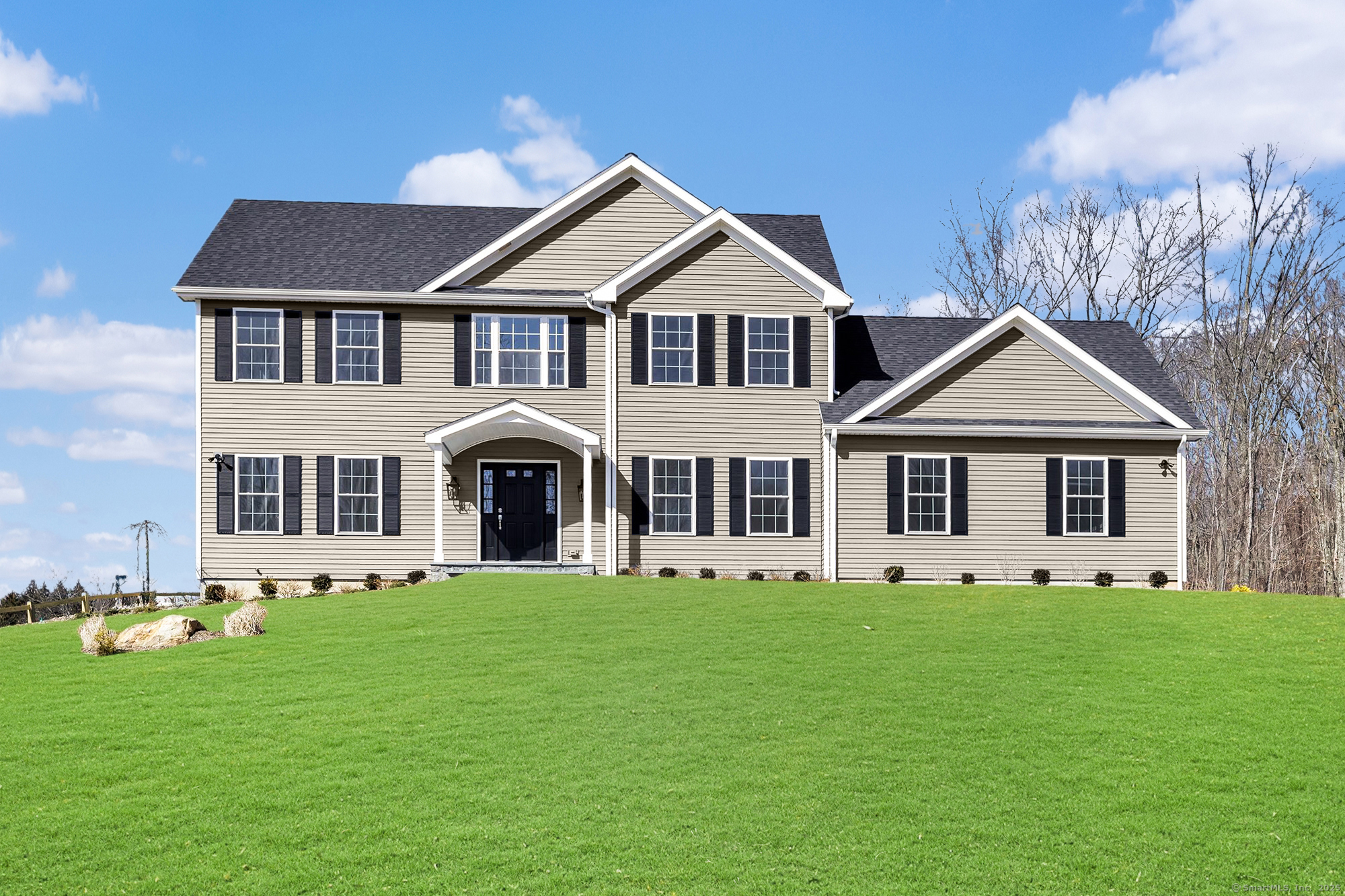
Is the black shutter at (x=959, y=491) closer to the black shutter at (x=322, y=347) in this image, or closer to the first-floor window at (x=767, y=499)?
the first-floor window at (x=767, y=499)

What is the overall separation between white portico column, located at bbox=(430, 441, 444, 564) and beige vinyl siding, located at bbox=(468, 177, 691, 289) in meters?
4.02

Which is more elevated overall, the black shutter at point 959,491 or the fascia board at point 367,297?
the fascia board at point 367,297

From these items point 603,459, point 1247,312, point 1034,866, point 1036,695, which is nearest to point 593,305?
point 603,459

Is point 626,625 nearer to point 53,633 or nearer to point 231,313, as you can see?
point 53,633

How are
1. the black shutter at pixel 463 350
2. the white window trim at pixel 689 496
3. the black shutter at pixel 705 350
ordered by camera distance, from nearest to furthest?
the white window trim at pixel 689 496
the black shutter at pixel 463 350
the black shutter at pixel 705 350

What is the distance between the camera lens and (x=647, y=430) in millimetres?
23469

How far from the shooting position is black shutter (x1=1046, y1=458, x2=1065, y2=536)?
23562 mm

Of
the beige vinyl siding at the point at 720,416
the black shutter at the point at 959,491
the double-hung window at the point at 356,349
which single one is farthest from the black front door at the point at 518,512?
the black shutter at the point at 959,491

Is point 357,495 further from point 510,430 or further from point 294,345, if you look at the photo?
point 510,430

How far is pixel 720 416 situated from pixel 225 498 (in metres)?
10.8

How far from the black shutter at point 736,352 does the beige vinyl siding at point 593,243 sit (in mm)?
2634

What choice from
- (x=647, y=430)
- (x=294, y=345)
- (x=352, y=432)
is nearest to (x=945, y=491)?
(x=647, y=430)

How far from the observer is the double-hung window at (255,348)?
2325cm

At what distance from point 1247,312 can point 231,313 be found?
29913mm
